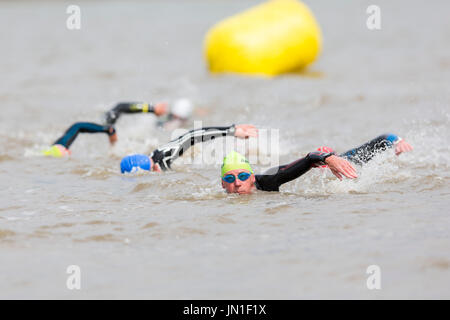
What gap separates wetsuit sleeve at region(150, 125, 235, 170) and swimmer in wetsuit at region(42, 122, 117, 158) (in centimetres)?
185

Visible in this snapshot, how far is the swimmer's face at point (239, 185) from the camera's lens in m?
6.70

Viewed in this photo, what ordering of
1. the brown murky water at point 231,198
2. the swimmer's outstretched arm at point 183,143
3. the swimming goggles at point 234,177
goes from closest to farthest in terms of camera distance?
the brown murky water at point 231,198
the swimming goggles at point 234,177
the swimmer's outstretched arm at point 183,143

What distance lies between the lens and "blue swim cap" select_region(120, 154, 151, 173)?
7.90m

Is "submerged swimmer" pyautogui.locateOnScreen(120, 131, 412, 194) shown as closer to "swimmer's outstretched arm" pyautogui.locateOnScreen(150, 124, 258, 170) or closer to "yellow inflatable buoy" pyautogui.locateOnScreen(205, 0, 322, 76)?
"swimmer's outstretched arm" pyautogui.locateOnScreen(150, 124, 258, 170)

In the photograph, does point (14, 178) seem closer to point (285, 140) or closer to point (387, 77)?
point (285, 140)

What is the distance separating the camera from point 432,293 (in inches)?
167

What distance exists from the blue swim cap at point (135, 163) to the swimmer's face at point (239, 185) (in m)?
1.42

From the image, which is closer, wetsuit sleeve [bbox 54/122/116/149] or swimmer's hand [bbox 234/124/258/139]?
swimmer's hand [bbox 234/124/258/139]

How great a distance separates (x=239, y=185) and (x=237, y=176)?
9 centimetres

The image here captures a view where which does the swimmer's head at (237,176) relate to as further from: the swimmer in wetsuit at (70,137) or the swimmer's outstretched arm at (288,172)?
the swimmer in wetsuit at (70,137)

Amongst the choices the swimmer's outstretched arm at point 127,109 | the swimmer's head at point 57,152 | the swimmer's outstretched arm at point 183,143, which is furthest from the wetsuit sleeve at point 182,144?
the swimmer's outstretched arm at point 127,109

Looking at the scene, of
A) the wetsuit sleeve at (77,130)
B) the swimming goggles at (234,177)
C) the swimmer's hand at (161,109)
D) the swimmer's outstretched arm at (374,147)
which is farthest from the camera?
the swimmer's hand at (161,109)

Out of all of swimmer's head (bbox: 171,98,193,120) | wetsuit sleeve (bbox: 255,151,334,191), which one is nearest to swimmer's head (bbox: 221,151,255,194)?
wetsuit sleeve (bbox: 255,151,334,191)

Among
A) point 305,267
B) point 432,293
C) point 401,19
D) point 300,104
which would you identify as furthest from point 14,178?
point 401,19
